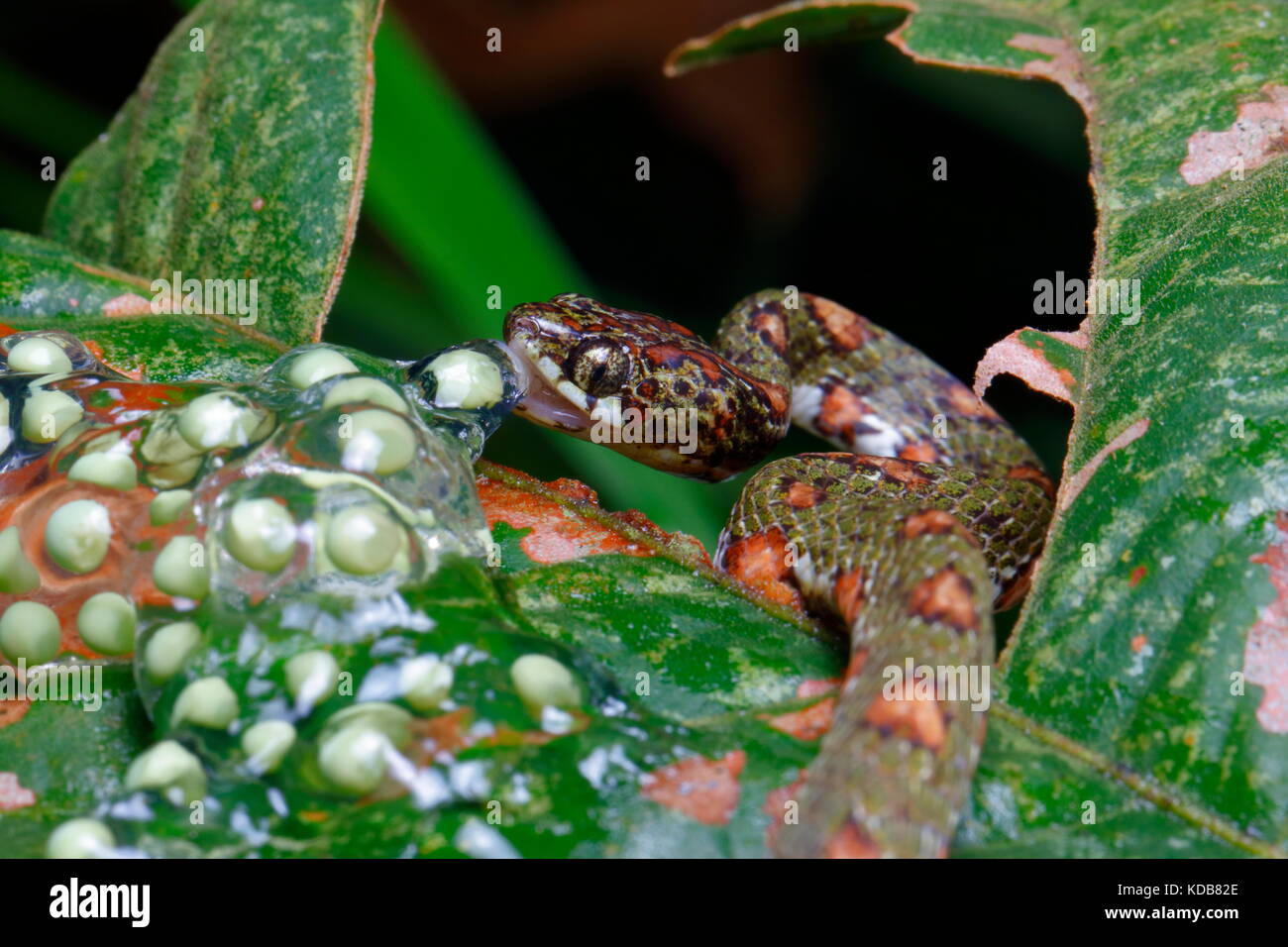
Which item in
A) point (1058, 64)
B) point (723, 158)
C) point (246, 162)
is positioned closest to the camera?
point (246, 162)

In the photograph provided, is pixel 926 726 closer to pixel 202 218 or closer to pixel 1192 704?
pixel 1192 704

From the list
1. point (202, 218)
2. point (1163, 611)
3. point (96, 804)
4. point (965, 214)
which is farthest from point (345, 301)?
point (1163, 611)

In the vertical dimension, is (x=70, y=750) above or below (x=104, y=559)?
below

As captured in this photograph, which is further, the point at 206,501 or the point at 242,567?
the point at 206,501

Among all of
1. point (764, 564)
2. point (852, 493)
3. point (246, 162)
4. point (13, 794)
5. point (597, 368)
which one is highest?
point (246, 162)

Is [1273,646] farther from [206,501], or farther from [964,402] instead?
[964,402]

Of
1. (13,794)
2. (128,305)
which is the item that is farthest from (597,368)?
(13,794)

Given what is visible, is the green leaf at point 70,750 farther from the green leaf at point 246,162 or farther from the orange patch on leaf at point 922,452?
the orange patch on leaf at point 922,452

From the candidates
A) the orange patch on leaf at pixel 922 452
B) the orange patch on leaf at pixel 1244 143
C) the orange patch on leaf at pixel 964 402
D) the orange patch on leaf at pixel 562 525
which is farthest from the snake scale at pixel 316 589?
the orange patch on leaf at pixel 964 402
